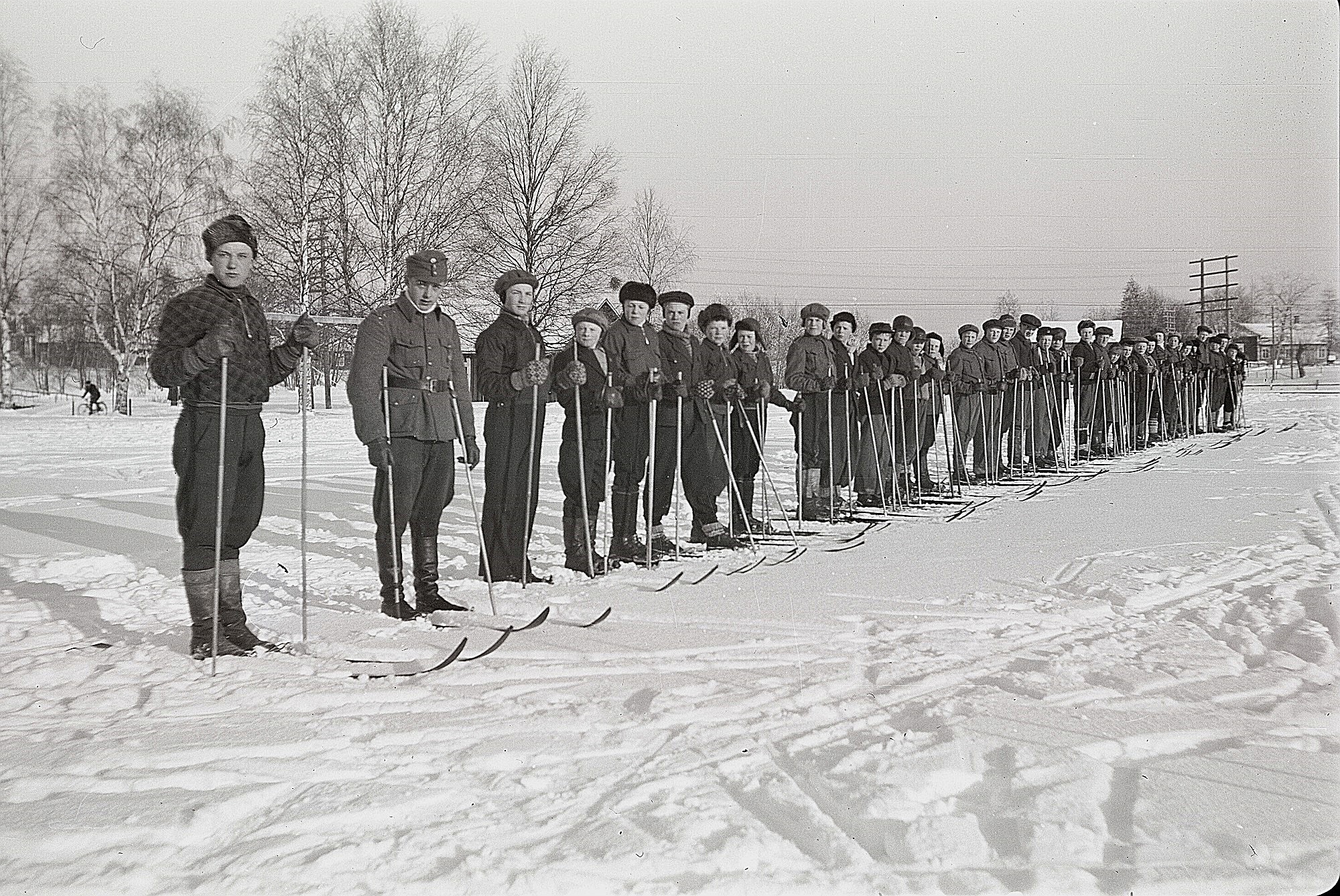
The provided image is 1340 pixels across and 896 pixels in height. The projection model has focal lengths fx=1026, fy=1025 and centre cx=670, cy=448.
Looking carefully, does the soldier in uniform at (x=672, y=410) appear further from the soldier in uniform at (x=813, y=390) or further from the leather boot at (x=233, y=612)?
the leather boot at (x=233, y=612)

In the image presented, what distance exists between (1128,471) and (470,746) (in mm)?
10369

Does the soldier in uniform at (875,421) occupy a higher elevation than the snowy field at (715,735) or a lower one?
higher

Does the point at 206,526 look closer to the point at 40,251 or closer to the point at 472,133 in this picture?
the point at 472,133

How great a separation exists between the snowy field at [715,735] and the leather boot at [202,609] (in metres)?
0.15

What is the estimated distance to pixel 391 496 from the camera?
16.3 feet

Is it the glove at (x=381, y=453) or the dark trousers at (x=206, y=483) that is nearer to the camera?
the dark trousers at (x=206, y=483)

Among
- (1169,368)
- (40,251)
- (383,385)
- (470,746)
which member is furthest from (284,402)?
(470,746)

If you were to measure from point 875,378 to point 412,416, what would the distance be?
211 inches

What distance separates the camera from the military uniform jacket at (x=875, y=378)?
30.9ft

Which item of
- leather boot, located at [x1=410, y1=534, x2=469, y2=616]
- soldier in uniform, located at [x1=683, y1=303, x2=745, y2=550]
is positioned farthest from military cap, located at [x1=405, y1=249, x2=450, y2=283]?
soldier in uniform, located at [x1=683, y1=303, x2=745, y2=550]

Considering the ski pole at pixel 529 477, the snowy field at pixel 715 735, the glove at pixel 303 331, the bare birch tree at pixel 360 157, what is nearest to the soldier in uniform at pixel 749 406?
the snowy field at pixel 715 735

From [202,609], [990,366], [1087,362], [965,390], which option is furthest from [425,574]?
[1087,362]

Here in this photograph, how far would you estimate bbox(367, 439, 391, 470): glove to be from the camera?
493 cm

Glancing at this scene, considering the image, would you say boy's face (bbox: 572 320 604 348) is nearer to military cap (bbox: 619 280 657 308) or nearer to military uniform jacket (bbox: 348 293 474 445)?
military cap (bbox: 619 280 657 308)
